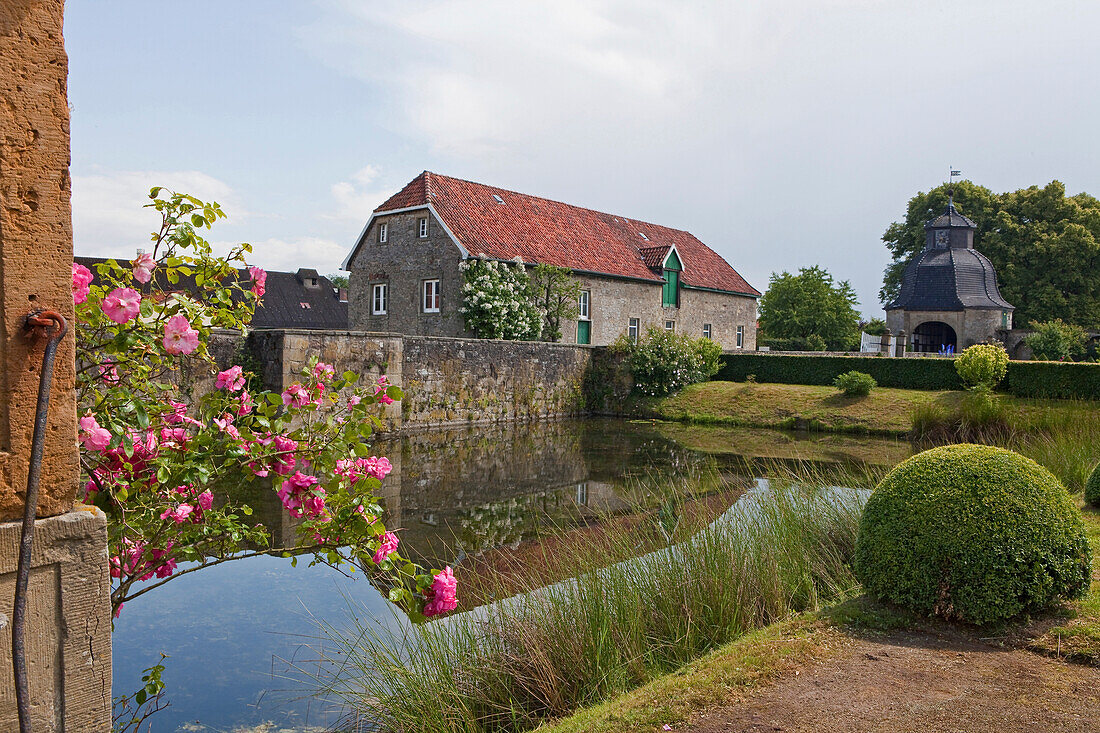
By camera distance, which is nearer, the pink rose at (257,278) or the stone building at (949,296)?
the pink rose at (257,278)

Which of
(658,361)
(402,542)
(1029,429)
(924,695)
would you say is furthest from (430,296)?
(924,695)

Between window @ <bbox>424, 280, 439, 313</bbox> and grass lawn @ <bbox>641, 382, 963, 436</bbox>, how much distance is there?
7.93 metres

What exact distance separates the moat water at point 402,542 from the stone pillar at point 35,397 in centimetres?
222

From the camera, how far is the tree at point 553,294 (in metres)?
26.9

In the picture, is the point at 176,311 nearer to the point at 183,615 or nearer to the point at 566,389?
the point at 183,615

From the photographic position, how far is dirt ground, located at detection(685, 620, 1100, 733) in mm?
3646

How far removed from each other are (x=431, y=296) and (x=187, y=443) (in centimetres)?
2341

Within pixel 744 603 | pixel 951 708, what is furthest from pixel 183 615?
pixel 951 708

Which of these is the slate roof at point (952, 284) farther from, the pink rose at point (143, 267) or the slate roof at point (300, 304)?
the pink rose at point (143, 267)

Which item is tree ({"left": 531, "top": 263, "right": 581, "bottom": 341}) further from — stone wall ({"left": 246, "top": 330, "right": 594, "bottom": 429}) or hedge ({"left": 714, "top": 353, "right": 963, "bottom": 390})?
hedge ({"left": 714, "top": 353, "right": 963, "bottom": 390})

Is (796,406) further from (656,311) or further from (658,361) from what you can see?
(656,311)

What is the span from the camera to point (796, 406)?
2320cm

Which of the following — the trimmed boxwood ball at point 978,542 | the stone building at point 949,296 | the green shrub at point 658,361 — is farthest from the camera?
the stone building at point 949,296

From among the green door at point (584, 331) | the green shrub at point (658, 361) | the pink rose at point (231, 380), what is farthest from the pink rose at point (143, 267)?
the green door at point (584, 331)
